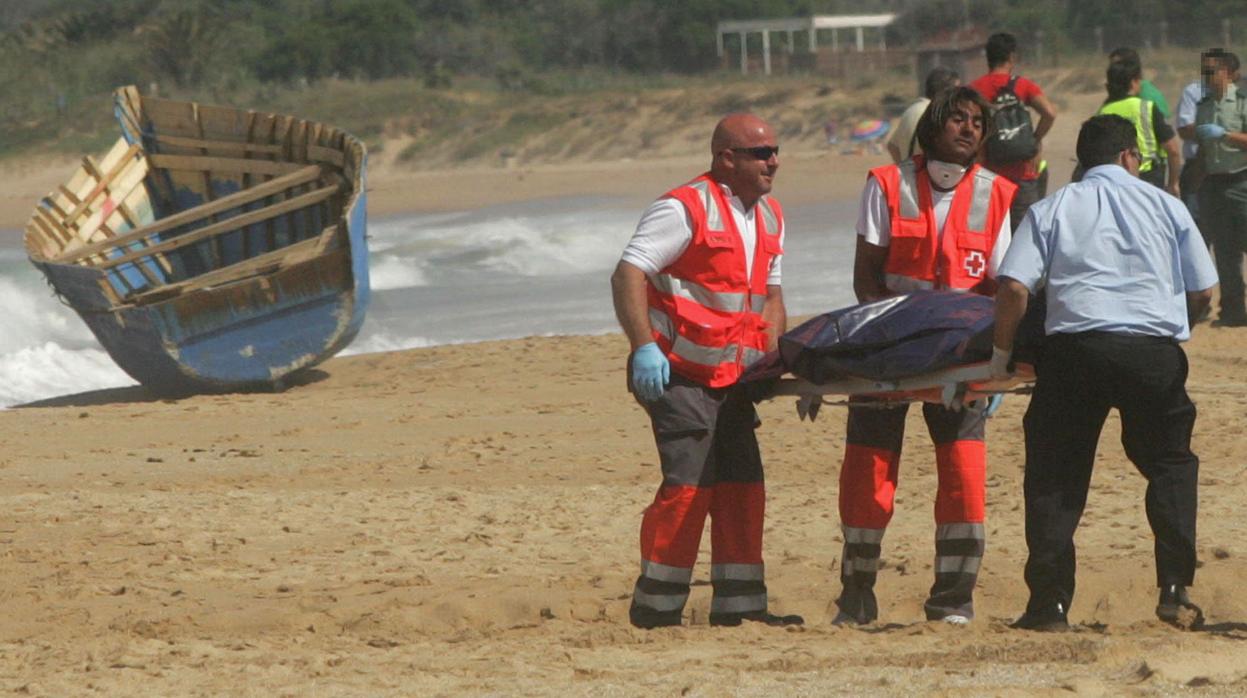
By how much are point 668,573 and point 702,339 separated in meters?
0.77

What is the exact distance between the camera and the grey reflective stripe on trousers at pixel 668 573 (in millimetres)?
5941

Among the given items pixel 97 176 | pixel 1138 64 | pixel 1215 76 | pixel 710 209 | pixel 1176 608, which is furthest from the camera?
pixel 97 176

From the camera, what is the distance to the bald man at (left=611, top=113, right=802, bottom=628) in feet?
18.6

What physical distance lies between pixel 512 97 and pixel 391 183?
8.80 meters

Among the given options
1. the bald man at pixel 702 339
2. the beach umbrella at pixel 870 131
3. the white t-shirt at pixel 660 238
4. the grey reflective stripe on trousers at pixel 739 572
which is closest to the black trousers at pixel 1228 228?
the bald man at pixel 702 339

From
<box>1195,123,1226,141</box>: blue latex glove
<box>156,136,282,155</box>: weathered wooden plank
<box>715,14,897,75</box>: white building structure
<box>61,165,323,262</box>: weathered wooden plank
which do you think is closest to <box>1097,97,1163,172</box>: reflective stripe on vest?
<box>1195,123,1226,141</box>: blue latex glove

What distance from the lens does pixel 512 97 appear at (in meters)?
48.4

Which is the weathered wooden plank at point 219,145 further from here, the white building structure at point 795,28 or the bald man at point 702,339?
the white building structure at point 795,28

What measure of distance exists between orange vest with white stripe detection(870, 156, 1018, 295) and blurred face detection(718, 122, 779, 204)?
344mm

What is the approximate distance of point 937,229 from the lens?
231 inches

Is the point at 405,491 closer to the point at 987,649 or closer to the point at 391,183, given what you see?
the point at 987,649

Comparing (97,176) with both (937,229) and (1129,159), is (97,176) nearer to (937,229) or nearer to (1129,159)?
(937,229)

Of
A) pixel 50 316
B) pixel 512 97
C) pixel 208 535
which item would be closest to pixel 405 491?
pixel 208 535

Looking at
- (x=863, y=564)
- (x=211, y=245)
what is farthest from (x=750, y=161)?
(x=211, y=245)
